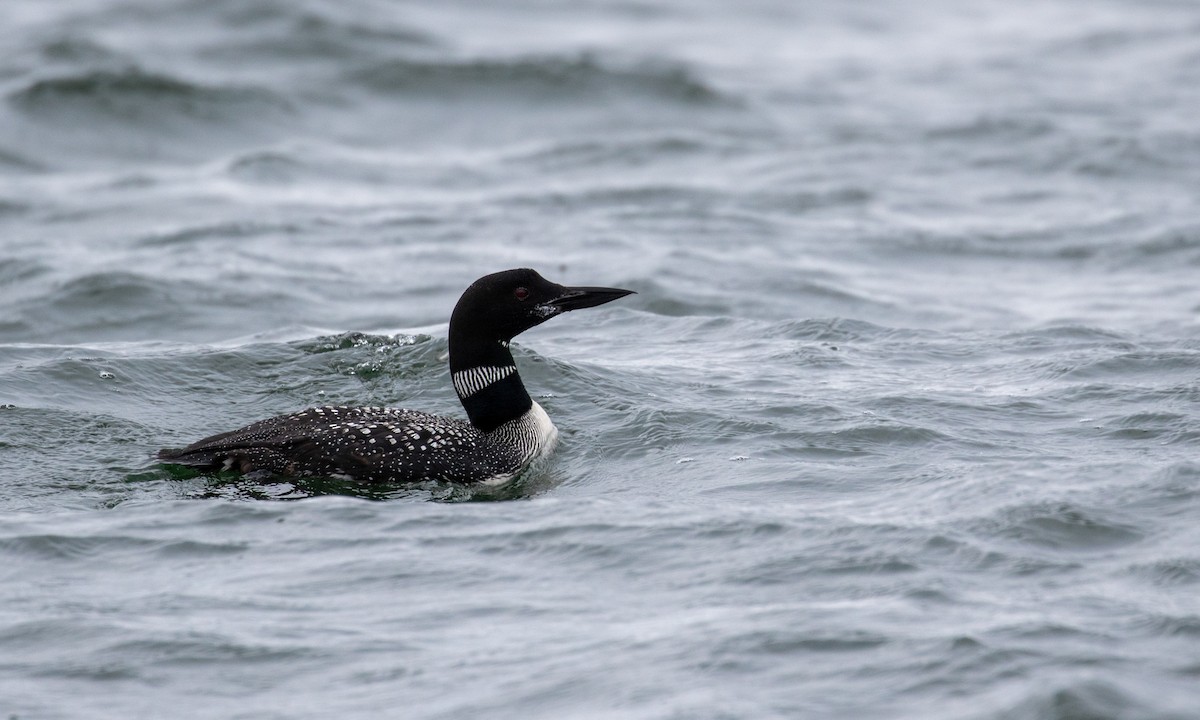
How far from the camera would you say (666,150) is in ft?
51.0

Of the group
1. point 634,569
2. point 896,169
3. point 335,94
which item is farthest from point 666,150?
point 634,569

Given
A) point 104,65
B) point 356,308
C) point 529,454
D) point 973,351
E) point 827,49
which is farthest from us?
point 827,49

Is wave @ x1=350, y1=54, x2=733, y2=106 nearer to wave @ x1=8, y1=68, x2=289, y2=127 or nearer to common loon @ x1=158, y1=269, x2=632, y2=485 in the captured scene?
wave @ x1=8, y1=68, x2=289, y2=127

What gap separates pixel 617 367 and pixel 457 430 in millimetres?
1926

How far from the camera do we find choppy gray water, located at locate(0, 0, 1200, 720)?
16.2 ft

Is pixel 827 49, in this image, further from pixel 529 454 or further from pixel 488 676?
pixel 488 676

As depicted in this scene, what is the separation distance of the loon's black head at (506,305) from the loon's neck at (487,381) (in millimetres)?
52

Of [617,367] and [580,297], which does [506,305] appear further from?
[617,367]

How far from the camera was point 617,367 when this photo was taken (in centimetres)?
862

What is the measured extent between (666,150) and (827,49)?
528 cm

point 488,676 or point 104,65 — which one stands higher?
point 104,65

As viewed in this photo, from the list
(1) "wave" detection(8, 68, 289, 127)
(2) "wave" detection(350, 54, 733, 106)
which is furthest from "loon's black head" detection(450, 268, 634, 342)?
(2) "wave" detection(350, 54, 733, 106)

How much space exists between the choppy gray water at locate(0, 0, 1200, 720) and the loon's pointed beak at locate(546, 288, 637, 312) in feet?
2.16

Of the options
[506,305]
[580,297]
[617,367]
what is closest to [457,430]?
[506,305]
